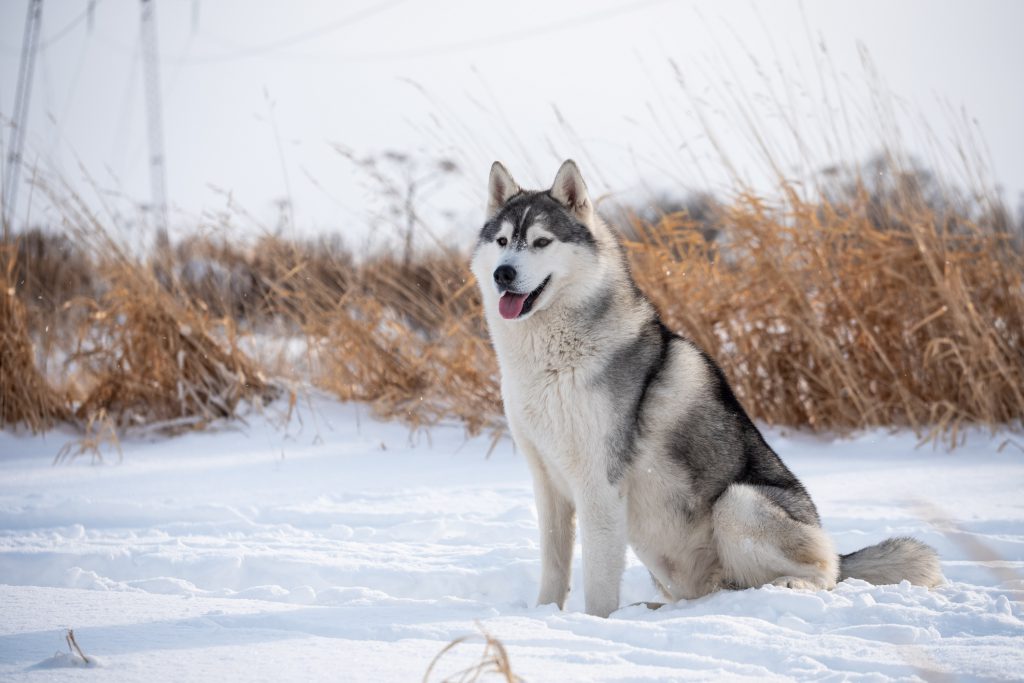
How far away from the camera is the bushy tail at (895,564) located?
2602mm

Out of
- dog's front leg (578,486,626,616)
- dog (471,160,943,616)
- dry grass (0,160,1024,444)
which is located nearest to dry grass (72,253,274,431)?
dry grass (0,160,1024,444)

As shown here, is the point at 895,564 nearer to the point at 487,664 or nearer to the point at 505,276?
the point at 505,276

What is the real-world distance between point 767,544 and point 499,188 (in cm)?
169

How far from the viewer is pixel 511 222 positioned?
299 cm

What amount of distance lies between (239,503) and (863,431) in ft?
11.9

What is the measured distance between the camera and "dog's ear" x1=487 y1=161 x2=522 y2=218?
3.28 m

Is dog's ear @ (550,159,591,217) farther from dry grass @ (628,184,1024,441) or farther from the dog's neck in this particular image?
dry grass @ (628,184,1024,441)

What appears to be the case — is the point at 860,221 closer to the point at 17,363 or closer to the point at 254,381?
the point at 254,381

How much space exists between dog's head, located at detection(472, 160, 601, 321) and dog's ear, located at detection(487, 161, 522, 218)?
0.04ft

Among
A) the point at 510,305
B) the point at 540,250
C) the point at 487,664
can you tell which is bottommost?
the point at 487,664

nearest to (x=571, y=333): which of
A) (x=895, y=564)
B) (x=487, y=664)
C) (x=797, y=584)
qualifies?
(x=797, y=584)

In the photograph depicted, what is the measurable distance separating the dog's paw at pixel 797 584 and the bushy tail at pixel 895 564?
0.86 ft

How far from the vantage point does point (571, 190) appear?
123 inches

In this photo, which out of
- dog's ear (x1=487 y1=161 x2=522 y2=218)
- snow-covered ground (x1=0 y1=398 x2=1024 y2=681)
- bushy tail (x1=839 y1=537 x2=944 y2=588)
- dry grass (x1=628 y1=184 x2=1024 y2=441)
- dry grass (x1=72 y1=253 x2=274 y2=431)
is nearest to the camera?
snow-covered ground (x1=0 y1=398 x2=1024 y2=681)
